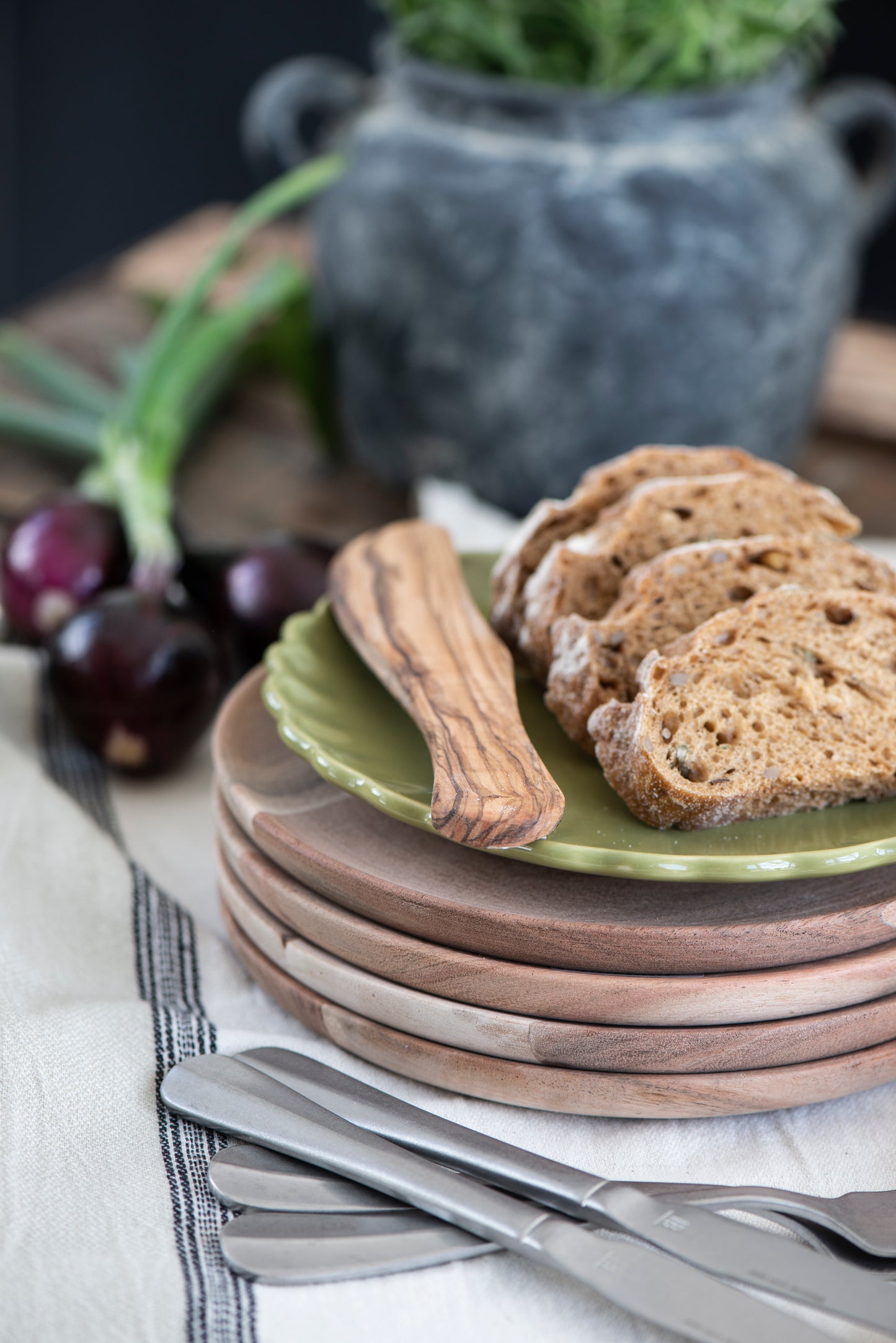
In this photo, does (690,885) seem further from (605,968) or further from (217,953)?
(217,953)

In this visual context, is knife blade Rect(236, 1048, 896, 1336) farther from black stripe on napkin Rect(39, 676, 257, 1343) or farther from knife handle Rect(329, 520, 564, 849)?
knife handle Rect(329, 520, 564, 849)

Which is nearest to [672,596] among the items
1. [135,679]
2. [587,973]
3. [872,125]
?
[587,973]

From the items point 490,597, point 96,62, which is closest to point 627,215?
point 490,597

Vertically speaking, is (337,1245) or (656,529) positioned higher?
(656,529)

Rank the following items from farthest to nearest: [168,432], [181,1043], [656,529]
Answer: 1. [168,432]
2. [656,529]
3. [181,1043]

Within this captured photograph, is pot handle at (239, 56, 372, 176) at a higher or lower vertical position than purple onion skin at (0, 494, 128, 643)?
higher

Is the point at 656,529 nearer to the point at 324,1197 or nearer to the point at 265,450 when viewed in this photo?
the point at 324,1197

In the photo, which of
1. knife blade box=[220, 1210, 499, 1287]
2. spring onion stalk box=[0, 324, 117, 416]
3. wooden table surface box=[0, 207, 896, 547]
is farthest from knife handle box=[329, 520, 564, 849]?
spring onion stalk box=[0, 324, 117, 416]
